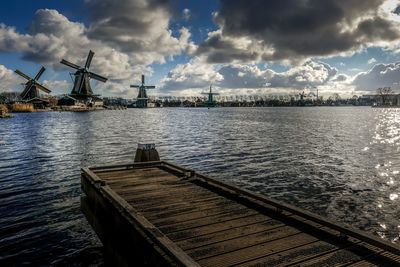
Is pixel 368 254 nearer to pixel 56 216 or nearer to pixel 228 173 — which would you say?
pixel 56 216

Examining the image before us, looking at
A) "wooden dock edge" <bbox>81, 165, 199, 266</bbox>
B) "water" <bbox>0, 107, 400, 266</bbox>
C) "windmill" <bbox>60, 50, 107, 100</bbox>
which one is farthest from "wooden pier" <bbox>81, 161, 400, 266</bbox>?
"windmill" <bbox>60, 50, 107, 100</bbox>

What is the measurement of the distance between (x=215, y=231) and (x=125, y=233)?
259 centimetres

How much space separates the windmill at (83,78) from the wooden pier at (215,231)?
16872 centimetres

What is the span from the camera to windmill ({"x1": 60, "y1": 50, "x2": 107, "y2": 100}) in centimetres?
16712

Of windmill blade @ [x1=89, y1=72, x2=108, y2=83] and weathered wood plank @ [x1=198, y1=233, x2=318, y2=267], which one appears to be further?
windmill blade @ [x1=89, y1=72, x2=108, y2=83]

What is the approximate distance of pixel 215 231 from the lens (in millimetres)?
8086

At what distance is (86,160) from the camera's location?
2936cm

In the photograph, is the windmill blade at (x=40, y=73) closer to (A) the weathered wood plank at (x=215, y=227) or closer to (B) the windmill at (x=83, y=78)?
(B) the windmill at (x=83, y=78)

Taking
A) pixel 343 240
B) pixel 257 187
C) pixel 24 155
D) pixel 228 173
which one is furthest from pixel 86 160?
pixel 343 240

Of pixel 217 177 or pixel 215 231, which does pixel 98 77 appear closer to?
pixel 217 177

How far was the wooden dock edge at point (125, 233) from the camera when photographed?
6570mm

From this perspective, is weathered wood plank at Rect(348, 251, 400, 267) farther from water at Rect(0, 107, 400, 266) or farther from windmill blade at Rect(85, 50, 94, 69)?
windmill blade at Rect(85, 50, 94, 69)

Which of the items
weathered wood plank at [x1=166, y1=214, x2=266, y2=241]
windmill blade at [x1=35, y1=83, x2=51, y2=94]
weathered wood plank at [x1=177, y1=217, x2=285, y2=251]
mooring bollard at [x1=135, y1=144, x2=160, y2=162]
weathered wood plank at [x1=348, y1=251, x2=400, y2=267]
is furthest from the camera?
windmill blade at [x1=35, y1=83, x2=51, y2=94]

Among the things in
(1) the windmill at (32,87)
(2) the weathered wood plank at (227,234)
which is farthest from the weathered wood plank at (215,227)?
(1) the windmill at (32,87)
